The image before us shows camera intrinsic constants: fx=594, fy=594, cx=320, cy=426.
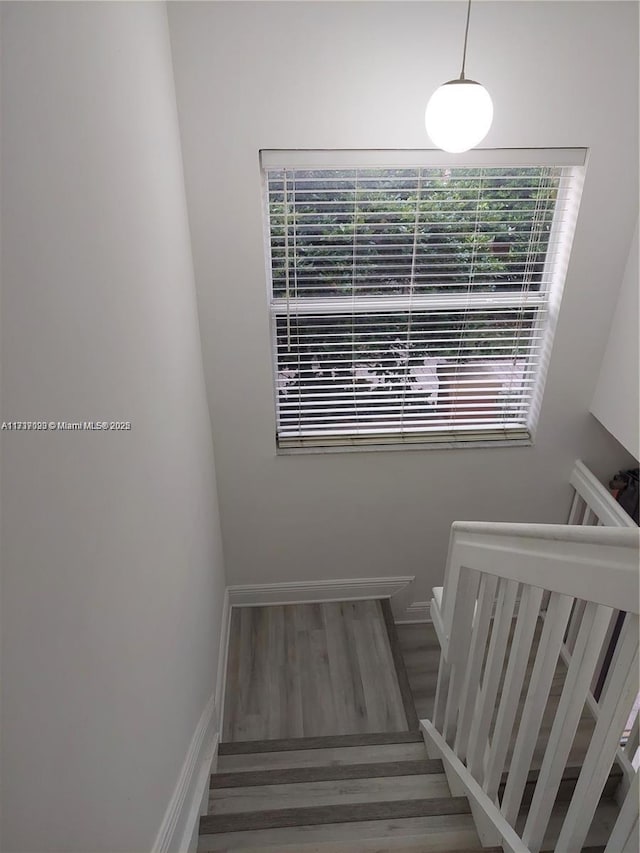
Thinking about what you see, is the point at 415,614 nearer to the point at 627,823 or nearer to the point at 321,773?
the point at 321,773

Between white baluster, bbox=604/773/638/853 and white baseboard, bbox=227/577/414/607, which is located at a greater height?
white baluster, bbox=604/773/638/853

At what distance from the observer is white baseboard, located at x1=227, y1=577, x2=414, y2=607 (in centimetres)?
336

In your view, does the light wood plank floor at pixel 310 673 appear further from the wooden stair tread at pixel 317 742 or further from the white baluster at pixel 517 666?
the white baluster at pixel 517 666

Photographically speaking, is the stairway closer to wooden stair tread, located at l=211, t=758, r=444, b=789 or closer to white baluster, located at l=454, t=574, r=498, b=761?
wooden stair tread, located at l=211, t=758, r=444, b=789

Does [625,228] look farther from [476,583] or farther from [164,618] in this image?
[164,618]

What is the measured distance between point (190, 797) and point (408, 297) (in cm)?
209

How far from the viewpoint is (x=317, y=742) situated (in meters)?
2.49

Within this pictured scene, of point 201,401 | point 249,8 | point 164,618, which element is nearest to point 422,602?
point 201,401

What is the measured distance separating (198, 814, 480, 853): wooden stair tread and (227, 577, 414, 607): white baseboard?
1.55 m

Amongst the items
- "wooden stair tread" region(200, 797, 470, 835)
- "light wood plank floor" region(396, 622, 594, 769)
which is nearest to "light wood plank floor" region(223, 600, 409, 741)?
"light wood plank floor" region(396, 622, 594, 769)

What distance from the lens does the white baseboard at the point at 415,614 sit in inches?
136

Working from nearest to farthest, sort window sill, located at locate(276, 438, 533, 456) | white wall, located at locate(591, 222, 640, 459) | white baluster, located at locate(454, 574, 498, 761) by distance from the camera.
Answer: white baluster, located at locate(454, 574, 498, 761) < white wall, located at locate(591, 222, 640, 459) < window sill, located at locate(276, 438, 533, 456)

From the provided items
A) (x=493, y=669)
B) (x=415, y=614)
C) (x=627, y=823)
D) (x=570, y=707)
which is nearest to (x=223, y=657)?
(x=415, y=614)

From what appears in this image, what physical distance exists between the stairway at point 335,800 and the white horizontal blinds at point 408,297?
4.52ft
